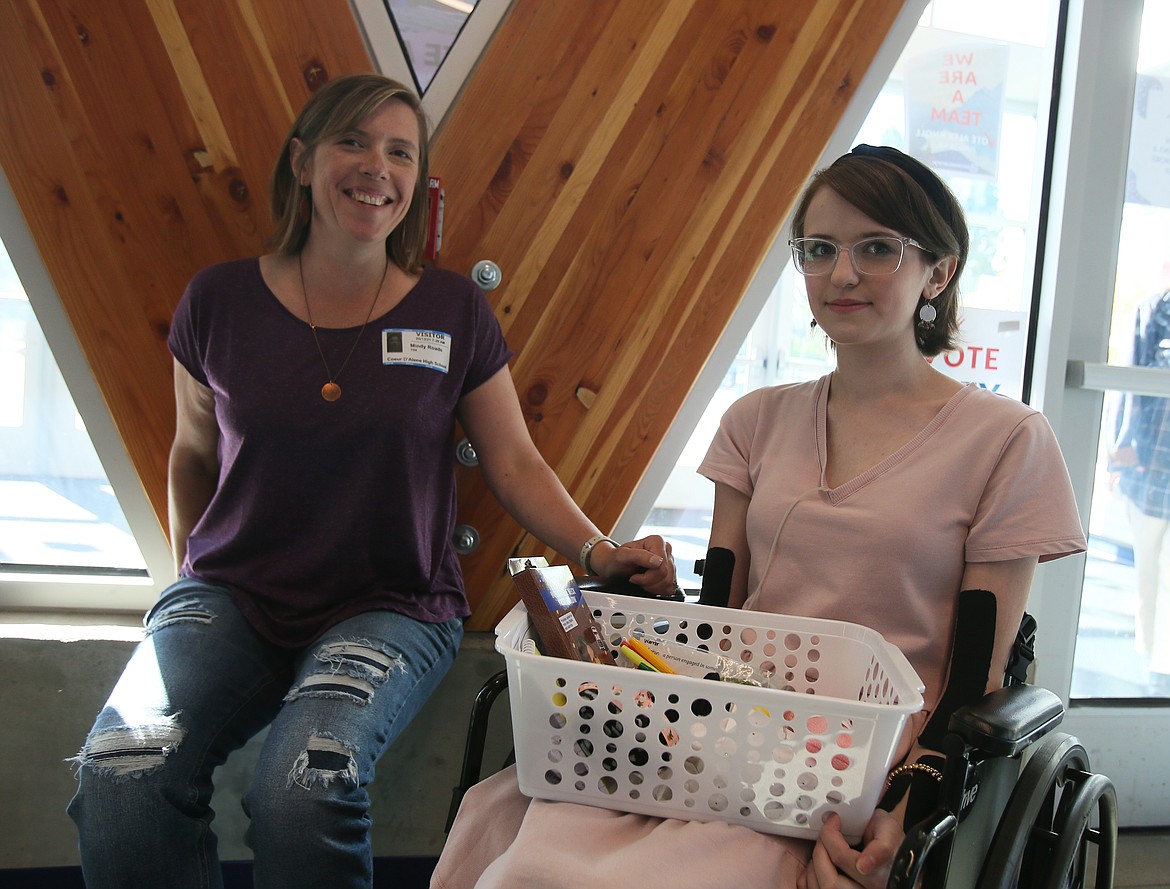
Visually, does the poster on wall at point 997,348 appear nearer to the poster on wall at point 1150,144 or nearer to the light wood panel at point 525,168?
the poster on wall at point 1150,144

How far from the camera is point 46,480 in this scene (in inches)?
90.4

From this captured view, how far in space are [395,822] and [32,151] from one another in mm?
1784

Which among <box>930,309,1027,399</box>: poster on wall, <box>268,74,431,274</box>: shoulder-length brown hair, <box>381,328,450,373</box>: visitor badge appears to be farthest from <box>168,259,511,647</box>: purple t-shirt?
<box>930,309,1027,399</box>: poster on wall

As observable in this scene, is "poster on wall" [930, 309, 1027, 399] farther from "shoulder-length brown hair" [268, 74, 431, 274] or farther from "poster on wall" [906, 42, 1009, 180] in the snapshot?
"shoulder-length brown hair" [268, 74, 431, 274]

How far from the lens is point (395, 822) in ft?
7.01

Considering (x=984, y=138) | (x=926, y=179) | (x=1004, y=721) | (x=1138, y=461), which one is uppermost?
(x=926, y=179)

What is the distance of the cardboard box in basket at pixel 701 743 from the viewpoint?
3.42 ft

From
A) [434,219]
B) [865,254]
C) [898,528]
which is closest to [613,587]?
[898,528]

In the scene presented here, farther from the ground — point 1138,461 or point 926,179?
point 926,179

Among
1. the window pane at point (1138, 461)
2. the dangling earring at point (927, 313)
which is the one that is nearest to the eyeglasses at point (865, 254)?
the dangling earring at point (927, 313)

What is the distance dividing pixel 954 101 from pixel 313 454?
6.96 ft

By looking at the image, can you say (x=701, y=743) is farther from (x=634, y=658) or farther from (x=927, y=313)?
(x=927, y=313)

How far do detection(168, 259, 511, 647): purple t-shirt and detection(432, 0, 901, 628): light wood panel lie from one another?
396 mm

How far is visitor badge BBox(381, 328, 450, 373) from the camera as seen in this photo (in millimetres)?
1841
